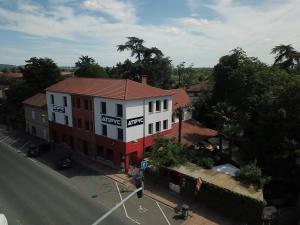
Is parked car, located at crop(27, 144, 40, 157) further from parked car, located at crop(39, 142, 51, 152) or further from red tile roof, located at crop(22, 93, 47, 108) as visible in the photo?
red tile roof, located at crop(22, 93, 47, 108)

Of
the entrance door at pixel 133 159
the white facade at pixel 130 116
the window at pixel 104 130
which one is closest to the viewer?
the white facade at pixel 130 116

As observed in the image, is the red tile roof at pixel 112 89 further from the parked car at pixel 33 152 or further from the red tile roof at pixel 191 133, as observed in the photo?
the parked car at pixel 33 152

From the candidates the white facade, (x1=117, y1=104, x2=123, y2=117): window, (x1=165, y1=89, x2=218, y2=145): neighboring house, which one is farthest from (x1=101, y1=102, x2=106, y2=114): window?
(x1=165, y1=89, x2=218, y2=145): neighboring house

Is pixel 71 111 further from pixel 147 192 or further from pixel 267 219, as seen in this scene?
pixel 267 219

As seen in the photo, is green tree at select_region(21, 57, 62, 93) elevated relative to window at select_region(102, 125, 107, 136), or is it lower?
elevated

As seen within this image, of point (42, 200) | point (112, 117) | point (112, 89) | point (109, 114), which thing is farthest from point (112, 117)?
point (42, 200)

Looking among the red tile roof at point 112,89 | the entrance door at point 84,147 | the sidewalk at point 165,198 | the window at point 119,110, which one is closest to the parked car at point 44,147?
the entrance door at point 84,147

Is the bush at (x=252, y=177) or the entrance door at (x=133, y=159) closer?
the bush at (x=252, y=177)

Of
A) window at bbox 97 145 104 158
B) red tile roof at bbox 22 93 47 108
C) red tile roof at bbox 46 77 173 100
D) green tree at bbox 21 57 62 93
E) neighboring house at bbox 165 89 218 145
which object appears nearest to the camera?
red tile roof at bbox 46 77 173 100

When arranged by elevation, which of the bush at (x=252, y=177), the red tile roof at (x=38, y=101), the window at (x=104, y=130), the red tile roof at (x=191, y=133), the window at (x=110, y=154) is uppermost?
the red tile roof at (x=38, y=101)

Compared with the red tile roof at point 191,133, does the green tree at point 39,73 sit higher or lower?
higher
